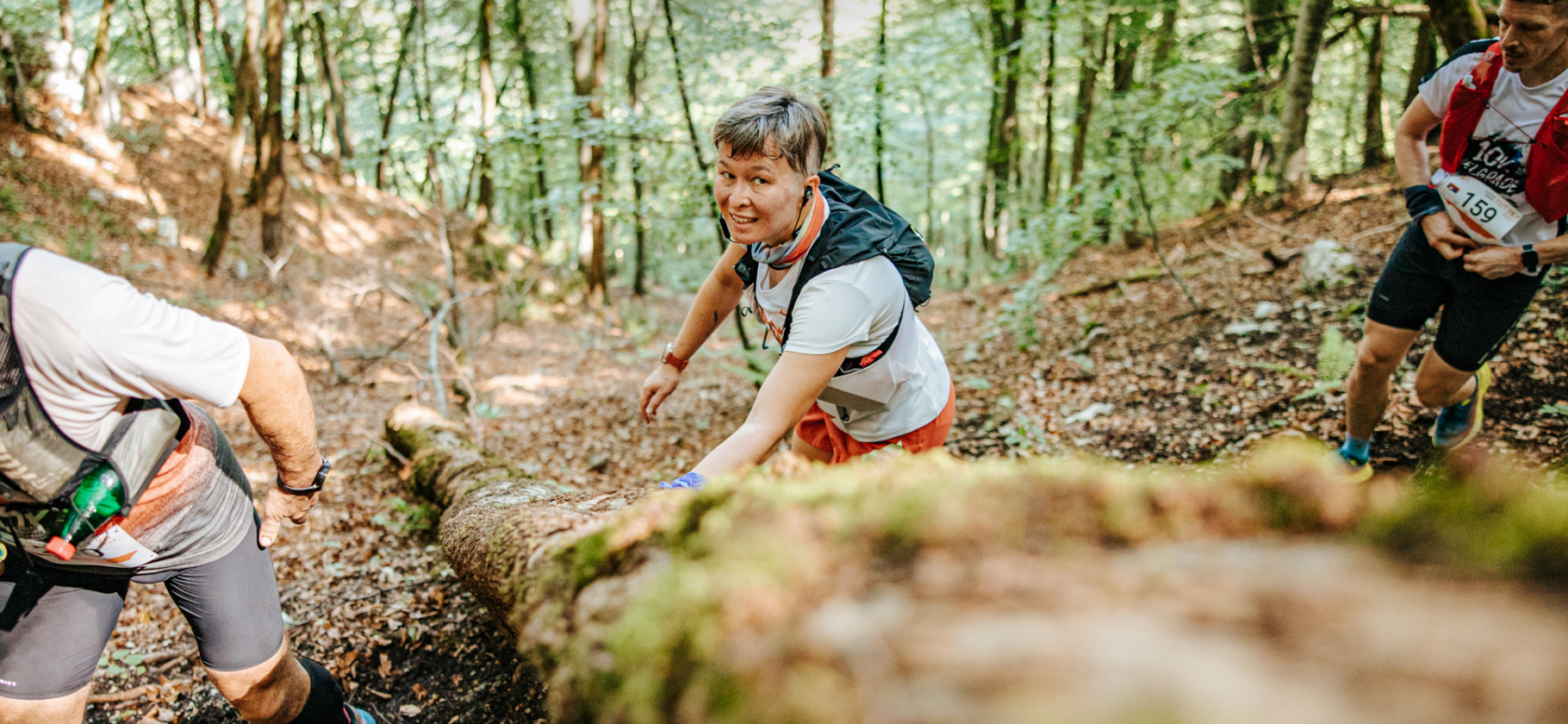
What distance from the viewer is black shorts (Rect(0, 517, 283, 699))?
6.64ft

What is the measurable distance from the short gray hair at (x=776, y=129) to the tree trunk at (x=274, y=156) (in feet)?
40.1

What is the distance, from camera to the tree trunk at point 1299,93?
738 centimetres

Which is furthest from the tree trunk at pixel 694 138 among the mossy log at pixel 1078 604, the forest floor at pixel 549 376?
the mossy log at pixel 1078 604

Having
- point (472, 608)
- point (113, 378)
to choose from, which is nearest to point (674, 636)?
point (113, 378)

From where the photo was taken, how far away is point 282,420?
2.11 m

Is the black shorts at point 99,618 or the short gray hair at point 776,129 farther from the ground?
the short gray hair at point 776,129

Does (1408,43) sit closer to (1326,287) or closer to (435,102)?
(1326,287)

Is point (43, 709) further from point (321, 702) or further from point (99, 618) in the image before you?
point (321, 702)

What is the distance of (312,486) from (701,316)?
5.02 ft

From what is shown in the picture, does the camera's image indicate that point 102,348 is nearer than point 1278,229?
Yes

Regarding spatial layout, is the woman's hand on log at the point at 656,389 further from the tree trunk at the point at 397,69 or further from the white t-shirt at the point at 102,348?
the tree trunk at the point at 397,69

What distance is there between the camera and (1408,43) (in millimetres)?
16125

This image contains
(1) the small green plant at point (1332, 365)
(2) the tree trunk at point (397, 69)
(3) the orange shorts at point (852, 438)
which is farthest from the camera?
(2) the tree trunk at point (397, 69)

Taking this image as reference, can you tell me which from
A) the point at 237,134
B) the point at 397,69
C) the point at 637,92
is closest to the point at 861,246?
the point at 237,134
